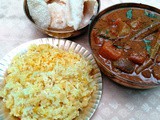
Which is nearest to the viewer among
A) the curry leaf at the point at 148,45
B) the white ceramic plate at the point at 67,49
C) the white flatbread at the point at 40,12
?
the white ceramic plate at the point at 67,49

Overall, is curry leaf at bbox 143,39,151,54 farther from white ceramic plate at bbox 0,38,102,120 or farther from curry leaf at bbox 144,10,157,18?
white ceramic plate at bbox 0,38,102,120

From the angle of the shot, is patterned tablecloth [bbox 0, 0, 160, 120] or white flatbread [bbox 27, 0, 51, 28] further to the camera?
white flatbread [bbox 27, 0, 51, 28]

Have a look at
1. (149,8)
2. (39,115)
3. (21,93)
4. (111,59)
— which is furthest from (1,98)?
(149,8)

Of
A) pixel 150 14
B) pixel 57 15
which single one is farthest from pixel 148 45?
pixel 57 15

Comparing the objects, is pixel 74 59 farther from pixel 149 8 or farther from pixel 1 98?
pixel 149 8

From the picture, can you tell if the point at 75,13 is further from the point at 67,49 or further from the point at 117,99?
the point at 117,99

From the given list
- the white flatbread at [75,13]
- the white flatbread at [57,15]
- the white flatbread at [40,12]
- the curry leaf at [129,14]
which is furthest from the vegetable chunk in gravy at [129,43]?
the white flatbread at [40,12]

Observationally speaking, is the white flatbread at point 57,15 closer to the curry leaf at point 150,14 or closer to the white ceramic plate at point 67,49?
the white ceramic plate at point 67,49

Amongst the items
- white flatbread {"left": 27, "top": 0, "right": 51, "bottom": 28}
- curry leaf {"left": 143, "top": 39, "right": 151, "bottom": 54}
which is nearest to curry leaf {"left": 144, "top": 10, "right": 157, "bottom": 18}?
curry leaf {"left": 143, "top": 39, "right": 151, "bottom": 54}
